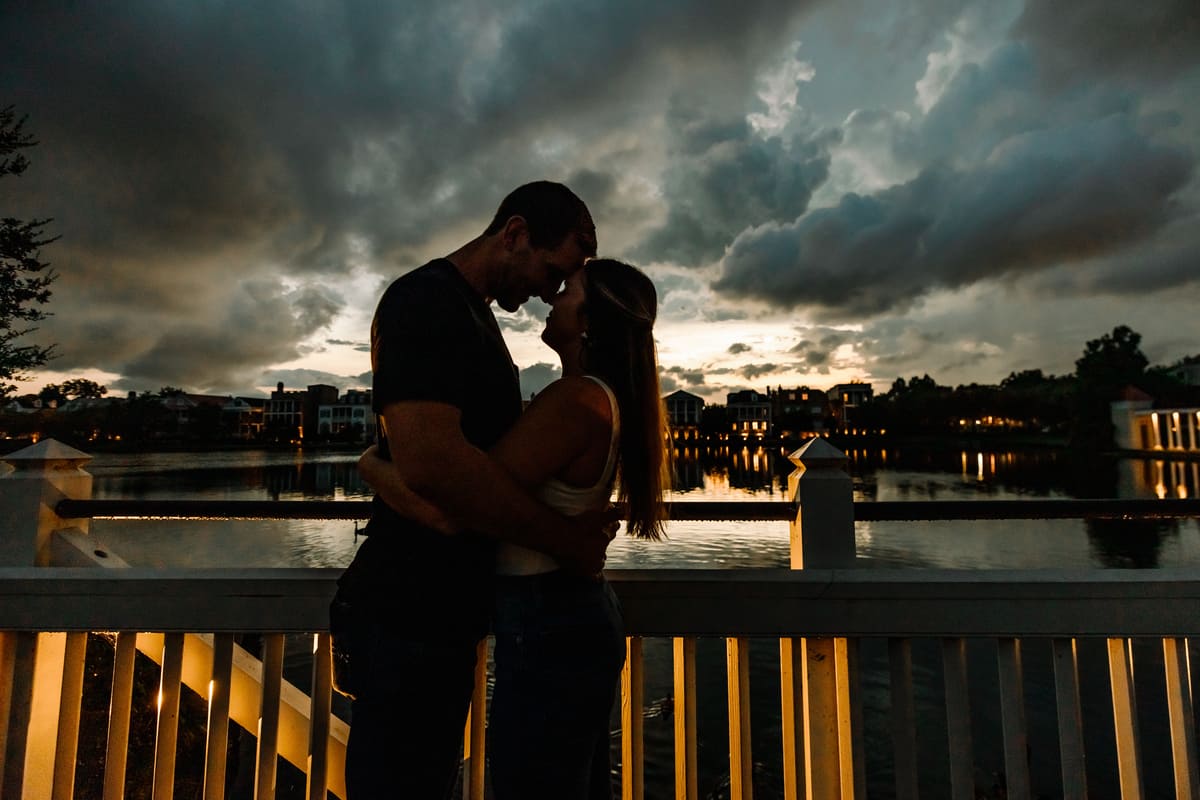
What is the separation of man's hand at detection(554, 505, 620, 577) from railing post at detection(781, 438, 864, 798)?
0.78 meters

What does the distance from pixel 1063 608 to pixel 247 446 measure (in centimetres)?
8760

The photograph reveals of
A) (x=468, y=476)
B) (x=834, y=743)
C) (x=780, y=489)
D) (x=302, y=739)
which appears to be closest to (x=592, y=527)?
(x=468, y=476)

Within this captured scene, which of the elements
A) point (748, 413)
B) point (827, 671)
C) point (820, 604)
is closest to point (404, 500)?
point (820, 604)

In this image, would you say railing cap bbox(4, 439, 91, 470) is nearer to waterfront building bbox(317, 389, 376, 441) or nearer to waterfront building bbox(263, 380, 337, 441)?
waterfront building bbox(317, 389, 376, 441)

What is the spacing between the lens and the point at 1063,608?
1.42 m

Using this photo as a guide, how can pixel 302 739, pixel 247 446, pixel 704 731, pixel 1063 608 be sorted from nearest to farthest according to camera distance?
1. pixel 1063 608
2. pixel 302 739
3. pixel 704 731
4. pixel 247 446

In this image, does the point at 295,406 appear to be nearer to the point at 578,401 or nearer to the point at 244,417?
the point at 244,417

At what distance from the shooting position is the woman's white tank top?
926mm

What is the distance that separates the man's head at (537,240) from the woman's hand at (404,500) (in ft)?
1.30

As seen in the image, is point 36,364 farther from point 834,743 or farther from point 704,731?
point 834,743

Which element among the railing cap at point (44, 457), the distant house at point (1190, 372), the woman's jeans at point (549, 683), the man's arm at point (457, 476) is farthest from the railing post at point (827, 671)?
the distant house at point (1190, 372)

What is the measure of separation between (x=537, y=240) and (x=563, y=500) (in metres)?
0.50

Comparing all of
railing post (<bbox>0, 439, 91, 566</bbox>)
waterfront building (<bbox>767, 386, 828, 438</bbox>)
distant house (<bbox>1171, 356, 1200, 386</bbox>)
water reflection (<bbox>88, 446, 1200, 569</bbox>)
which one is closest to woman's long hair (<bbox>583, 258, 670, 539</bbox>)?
railing post (<bbox>0, 439, 91, 566</bbox>)

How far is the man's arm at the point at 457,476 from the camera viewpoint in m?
0.85
